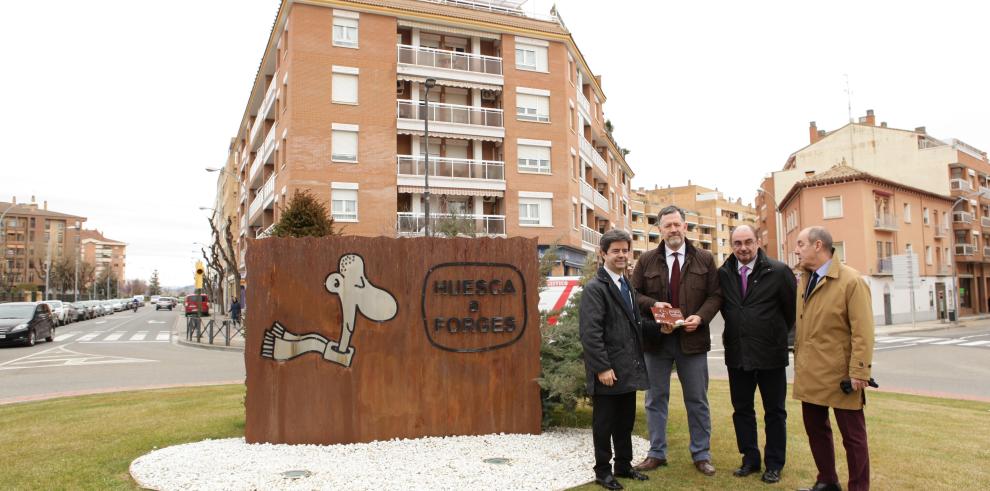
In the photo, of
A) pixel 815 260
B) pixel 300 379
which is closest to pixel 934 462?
pixel 815 260

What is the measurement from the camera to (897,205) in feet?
142

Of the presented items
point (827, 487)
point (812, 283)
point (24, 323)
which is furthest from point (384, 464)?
point (24, 323)

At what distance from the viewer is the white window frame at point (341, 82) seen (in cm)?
3028

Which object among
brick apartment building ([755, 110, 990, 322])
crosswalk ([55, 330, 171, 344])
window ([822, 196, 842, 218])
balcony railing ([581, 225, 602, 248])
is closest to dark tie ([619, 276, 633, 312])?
crosswalk ([55, 330, 171, 344])

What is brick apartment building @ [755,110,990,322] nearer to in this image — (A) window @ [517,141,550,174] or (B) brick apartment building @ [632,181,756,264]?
(A) window @ [517,141,550,174]

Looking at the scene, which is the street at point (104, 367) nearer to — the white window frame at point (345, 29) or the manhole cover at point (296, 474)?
the manhole cover at point (296, 474)

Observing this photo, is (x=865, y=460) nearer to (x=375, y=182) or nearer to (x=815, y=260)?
(x=815, y=260)

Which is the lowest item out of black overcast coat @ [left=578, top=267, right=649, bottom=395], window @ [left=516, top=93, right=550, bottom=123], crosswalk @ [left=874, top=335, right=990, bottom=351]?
crosswalk @ [left=874, top=335, right=990, bottom=351]

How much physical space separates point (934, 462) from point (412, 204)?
1105 inches

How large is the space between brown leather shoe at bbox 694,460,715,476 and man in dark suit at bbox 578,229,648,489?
519 millimetres

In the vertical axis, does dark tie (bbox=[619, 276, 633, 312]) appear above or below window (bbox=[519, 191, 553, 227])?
below

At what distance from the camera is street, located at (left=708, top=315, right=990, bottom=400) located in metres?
12.2

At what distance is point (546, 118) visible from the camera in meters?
33.9

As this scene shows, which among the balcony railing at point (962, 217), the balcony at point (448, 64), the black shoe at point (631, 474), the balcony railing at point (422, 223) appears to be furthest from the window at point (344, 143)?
the balcony railing at point (962, 217)
